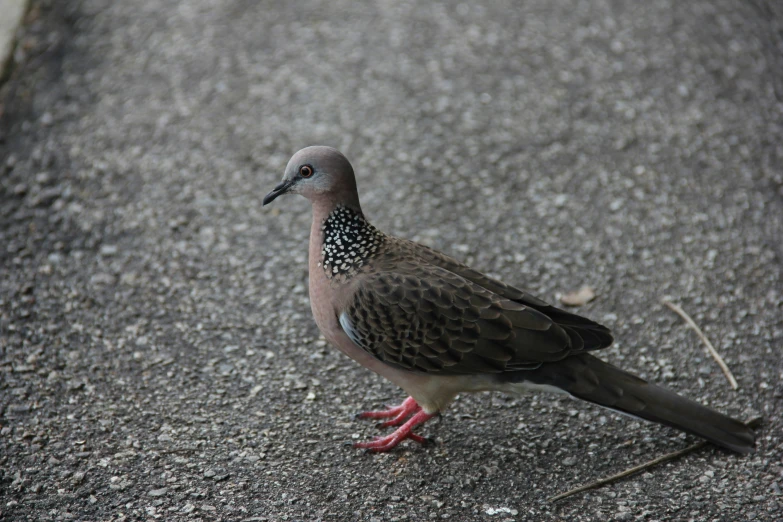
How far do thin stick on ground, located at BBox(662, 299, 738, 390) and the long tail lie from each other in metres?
0.53

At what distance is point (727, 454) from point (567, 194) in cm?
214

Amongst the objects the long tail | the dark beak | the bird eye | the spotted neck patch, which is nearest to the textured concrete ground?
the long tail

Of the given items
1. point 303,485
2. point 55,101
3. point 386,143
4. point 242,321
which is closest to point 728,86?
point 386,143

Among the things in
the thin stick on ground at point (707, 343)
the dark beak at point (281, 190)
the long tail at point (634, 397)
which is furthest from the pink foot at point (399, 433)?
the thin stick on ground at point (707, 343)

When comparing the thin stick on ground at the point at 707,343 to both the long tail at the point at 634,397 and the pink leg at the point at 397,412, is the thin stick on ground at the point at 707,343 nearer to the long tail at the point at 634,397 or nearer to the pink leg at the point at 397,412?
the long tail at the point at 634,397

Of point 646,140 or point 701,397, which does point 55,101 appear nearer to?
point 646,140

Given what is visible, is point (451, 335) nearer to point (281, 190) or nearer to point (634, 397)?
point (634, 397)

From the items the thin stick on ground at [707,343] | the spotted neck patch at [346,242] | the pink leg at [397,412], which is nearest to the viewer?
the spotted neck patch at [346,242]

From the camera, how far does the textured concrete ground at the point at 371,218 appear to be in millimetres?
3539

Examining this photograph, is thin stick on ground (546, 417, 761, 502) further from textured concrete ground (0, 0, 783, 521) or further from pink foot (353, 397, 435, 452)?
pink foot (353, 397, 435, 452)

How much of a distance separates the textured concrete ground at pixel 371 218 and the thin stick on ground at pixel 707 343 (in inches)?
1.8

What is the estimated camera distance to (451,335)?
11.3ft

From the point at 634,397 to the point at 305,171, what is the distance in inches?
67.1

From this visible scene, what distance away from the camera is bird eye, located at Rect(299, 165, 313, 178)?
12.0 ft
